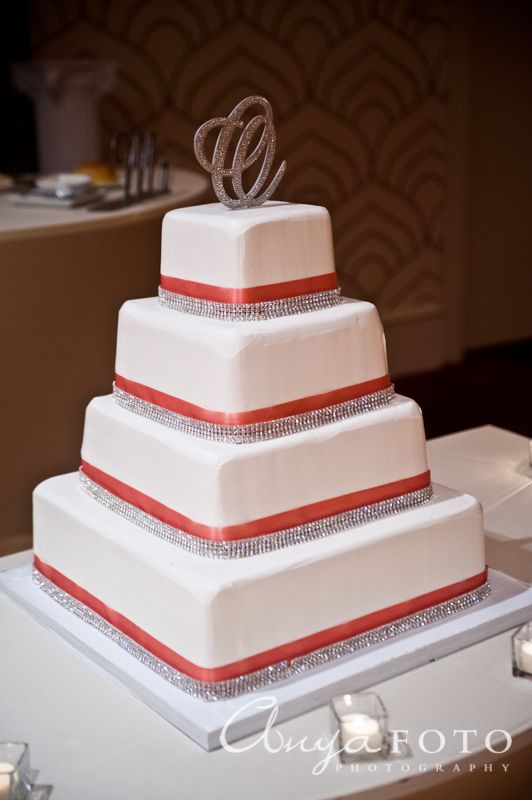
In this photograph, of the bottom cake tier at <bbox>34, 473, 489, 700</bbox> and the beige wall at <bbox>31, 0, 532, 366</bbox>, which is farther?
the beige wall at <bbox>31, 0, 532, 366</bbox>

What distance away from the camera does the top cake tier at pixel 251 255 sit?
1.39 m

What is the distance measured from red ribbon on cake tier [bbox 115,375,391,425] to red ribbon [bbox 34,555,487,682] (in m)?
0.29

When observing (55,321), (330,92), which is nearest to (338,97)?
(330,92)

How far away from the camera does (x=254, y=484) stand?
1.37m

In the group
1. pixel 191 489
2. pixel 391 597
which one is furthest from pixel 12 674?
pixel 391 597

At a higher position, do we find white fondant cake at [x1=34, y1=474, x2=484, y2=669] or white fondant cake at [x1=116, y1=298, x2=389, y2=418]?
white fondant cake at [x1=116, y1=298, x2=389, y2=418]

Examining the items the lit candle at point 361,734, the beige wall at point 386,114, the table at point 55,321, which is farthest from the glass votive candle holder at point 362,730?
the beige wall at point 386,114

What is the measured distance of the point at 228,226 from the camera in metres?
1.38

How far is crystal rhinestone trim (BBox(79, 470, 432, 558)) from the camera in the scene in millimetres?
1364

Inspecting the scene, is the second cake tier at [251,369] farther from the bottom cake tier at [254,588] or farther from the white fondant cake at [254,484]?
the bottom cake tier at [254,588]

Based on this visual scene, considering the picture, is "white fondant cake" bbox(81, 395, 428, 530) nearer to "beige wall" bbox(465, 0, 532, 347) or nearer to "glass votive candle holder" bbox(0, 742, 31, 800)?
"glass votive candle holder" bbox(0, 742, 31, 800)

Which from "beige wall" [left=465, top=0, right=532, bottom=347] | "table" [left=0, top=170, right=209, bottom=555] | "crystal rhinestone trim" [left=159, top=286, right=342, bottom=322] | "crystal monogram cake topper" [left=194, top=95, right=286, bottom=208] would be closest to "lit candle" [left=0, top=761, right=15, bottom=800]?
"crystal rhinestone trim" [left=159, top=286, right=342, bottom=322]

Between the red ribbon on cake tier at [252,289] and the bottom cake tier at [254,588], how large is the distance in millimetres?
333

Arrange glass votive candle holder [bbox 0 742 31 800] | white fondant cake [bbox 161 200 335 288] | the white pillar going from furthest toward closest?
1. the white pillar
2. white fondant cake [bbox 161 200 335 288]
3. glass votive candle holder [bbox 0 742 31 800]
